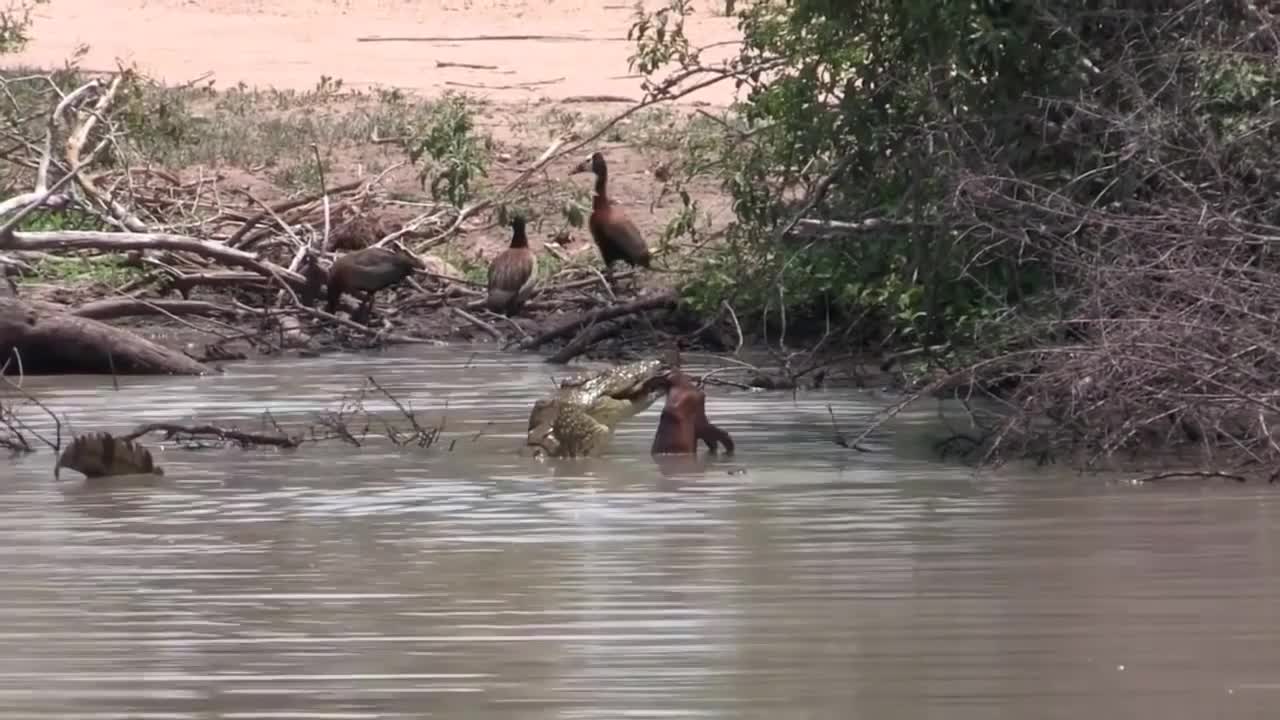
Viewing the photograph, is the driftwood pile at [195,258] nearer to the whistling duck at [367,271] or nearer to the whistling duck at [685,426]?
the whistling duck at [367,271]

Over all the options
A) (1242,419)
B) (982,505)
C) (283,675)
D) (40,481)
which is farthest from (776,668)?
(40,481)

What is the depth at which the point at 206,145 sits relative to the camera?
2202 centimetres

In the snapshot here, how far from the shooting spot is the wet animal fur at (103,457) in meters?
10.1

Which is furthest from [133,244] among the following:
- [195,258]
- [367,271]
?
[195,258]

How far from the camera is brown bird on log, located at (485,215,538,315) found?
16.7 metres

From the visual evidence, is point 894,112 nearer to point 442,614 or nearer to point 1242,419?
point 1242,419

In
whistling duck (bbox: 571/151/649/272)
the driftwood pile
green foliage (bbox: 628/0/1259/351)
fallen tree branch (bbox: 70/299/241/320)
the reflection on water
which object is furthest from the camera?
whistling duck (bbox: 571/151/649/272)

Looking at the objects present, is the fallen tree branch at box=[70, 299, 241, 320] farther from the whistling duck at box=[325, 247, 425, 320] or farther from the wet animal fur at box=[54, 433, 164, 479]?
the wet animal fur at box=[54, 433, 164, 479]

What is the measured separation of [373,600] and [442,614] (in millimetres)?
324

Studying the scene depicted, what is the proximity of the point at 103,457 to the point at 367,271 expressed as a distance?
6.27m

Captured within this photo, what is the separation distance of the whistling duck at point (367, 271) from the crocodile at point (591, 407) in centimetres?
515

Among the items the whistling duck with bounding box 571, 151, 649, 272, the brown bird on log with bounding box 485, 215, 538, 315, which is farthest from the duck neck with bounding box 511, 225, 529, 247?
the whistling duck with bounding box 571, 151, 649, 272

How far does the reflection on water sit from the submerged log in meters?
3.55

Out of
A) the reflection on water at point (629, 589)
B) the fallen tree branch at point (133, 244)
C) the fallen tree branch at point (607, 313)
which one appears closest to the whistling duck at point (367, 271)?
the fallen tree branch at point (133, 244)
